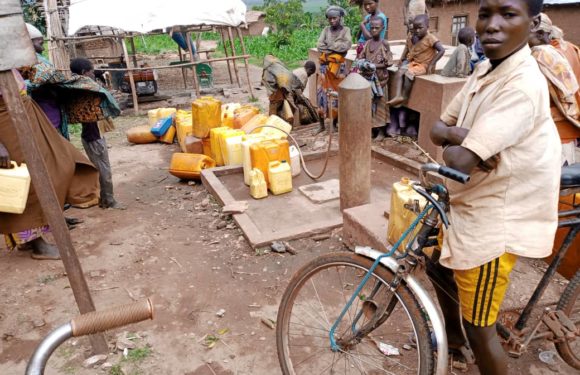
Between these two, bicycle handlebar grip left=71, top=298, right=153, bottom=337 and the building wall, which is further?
the building wall

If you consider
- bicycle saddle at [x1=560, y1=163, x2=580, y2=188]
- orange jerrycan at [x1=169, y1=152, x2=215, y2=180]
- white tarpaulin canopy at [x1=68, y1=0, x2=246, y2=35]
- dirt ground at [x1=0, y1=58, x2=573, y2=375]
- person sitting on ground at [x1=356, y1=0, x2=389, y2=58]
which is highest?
white tarpaulin canopy at [x1=68, y1=0, x2=246, y2=35]

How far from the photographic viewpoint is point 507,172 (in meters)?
1.74

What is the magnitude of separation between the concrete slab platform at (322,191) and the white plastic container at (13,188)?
2.93m

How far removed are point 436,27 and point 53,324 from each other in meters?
12.9

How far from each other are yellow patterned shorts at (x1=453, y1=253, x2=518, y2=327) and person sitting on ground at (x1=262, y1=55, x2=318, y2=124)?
652 centimetres

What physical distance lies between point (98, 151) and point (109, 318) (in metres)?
4.14

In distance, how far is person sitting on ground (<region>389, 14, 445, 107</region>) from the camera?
6543mm

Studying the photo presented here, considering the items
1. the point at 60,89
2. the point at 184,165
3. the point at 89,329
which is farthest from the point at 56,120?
the point at 89,329

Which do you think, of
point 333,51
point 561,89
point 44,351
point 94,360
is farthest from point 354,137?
point 333,51

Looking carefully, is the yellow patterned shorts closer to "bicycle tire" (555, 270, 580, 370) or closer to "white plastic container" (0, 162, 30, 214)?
"bicycle tire" (555, 270, 580, 370)

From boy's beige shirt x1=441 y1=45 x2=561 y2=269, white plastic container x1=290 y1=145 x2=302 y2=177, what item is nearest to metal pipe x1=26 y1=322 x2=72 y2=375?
boy's beige shirt x1=441 y1=45 x2=561 y2=269

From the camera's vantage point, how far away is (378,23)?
6.91 metres

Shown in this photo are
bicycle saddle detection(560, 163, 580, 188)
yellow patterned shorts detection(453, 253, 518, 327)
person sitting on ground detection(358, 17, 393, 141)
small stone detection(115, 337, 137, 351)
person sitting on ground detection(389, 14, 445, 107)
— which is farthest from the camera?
person sitting on ground detection(358, 17, 393, 141)

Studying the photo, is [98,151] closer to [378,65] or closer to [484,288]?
[378,65]
